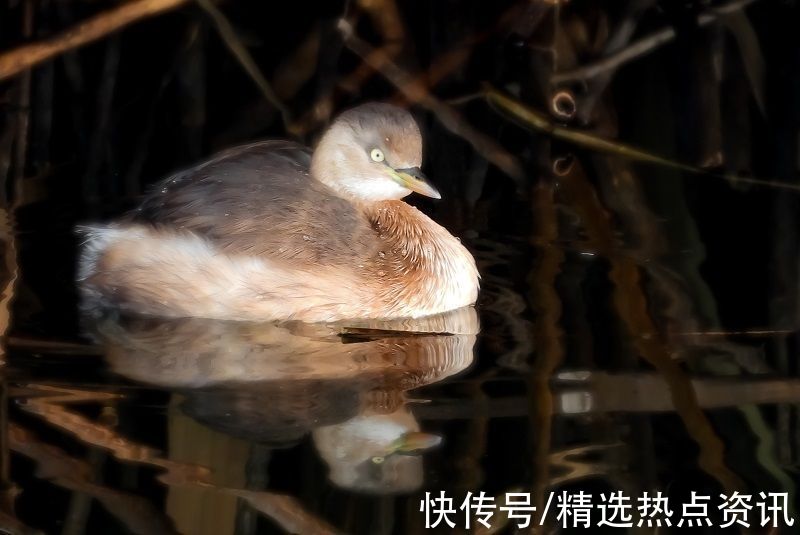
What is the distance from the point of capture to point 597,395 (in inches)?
154

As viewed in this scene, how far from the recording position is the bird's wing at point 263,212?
4465mm

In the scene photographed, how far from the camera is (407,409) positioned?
12.5ft

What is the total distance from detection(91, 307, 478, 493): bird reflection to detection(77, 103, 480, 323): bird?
0.07m

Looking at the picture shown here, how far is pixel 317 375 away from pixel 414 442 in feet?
1.73

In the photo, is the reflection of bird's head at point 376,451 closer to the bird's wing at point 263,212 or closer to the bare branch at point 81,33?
the bird's wing at point 263,212

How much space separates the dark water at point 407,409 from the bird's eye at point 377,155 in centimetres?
57

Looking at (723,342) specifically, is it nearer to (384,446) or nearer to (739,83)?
(384,446)

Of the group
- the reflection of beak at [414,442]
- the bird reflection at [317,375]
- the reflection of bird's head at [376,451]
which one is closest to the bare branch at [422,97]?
the bird reflection at [317,375]

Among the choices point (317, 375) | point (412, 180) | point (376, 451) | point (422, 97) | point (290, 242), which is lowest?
point (376, 451)

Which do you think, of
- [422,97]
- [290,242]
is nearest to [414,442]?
[290,242]

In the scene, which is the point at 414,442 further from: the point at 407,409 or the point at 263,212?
the point at 263,212

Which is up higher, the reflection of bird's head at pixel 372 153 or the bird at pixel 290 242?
the reflection of bird's head at pixel 372 153

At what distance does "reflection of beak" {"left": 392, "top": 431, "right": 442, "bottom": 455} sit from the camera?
11.8ft

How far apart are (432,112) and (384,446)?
2.85 metres
